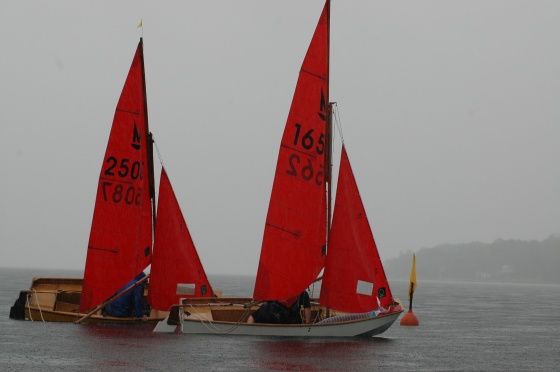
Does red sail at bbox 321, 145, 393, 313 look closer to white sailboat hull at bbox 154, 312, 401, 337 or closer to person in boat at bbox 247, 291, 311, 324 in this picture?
white sailboat hull at bbox 154, 312, 401, 337

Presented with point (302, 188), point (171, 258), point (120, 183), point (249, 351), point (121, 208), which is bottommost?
point (249, 351)

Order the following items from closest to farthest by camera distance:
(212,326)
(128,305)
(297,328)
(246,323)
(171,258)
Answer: (297,328) → (246,323) → (212,326) → (171,258) → (128,305)

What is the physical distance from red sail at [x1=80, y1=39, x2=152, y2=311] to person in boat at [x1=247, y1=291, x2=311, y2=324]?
20.9 feet

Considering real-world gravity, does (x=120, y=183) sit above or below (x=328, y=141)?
below

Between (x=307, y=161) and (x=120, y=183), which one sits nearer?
(x=307, y=161)

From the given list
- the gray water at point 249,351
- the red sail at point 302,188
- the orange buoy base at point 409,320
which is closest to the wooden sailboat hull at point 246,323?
A: the gray water at point 249,351

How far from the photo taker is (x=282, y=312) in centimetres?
3466

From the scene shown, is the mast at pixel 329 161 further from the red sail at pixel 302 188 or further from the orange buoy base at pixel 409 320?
the orange buoy base at pixel 409 320

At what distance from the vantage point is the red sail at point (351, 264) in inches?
1356

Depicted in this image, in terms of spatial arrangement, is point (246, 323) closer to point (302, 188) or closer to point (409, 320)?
point (302, 188)

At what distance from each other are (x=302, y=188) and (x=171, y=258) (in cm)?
→ 681

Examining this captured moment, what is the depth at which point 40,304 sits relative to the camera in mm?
41344

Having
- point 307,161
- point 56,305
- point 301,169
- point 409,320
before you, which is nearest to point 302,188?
point 301,169

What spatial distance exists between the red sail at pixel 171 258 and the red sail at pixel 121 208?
→ 3.48 feet
